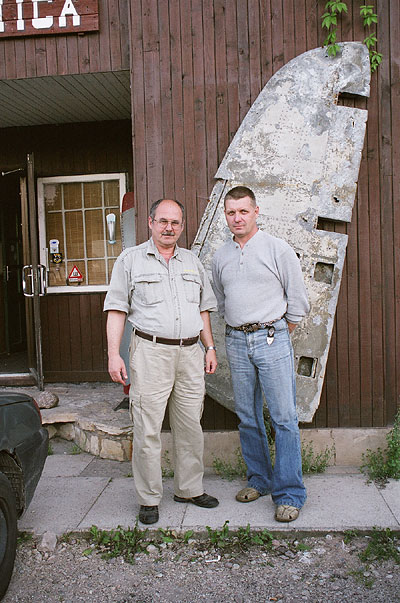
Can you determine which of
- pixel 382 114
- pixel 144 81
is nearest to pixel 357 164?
pixel 382 114

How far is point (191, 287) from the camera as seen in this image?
3814 millimetres

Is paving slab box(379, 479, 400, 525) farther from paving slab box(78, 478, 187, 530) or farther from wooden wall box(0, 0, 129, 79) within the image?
wooden wall box(0, 0, 129, 79)

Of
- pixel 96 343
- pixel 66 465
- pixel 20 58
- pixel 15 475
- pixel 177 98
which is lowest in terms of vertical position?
pixel 66 465

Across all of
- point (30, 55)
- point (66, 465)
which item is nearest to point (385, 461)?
point (66, 465)

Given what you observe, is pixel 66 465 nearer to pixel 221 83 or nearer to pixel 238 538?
pixel 238 538

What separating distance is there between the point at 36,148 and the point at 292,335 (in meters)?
4.49

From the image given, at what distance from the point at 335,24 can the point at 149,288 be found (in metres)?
2.68

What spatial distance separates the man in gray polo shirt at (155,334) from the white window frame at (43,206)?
3.35m

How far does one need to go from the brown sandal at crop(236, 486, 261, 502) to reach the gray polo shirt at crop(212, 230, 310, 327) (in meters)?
1.26

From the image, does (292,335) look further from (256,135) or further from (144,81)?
(144,81)

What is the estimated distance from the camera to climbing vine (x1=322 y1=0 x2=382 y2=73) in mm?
4383

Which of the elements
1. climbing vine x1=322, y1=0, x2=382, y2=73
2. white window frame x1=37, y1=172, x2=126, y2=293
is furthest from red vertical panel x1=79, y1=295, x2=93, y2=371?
climbing vine x1=322, y1=0, x2=382, y2=73

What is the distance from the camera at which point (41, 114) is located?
6.50m

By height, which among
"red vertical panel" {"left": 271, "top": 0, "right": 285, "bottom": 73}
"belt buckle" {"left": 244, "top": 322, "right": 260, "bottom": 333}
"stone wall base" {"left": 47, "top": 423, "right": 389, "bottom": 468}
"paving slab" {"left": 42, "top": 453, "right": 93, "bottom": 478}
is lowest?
"paving slab" {"left": 42, "top": 453, "right": 93, "bottom": 478}
